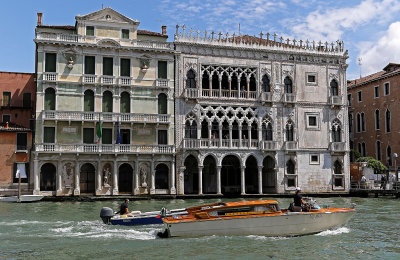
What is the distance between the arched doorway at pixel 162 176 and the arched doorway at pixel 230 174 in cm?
496

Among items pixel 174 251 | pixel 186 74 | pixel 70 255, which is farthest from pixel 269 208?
pixel 186 74

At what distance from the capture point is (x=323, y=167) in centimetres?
3816

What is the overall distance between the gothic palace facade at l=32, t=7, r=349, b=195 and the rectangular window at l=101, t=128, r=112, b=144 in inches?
2.8

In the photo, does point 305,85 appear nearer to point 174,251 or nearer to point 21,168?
point 21,168

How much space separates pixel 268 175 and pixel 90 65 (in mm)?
16146

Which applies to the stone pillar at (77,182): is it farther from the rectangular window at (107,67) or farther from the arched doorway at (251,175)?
the arched doorway at (251,175)

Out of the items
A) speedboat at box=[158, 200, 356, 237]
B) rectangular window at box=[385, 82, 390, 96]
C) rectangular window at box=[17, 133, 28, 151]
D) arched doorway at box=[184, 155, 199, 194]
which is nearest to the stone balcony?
rectangular window at box=[17, 133, 28, 151]

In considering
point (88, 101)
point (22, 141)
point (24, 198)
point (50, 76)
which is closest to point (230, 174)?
point (88, 101)

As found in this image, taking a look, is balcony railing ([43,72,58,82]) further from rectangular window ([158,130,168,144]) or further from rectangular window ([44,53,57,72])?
rectangular window ([158,130,168,144])

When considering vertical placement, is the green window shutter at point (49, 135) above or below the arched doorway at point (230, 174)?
above

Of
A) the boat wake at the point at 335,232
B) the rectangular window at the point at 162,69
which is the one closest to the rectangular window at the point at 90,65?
the rectangular window at the point at 162,69

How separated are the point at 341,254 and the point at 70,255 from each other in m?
7.62

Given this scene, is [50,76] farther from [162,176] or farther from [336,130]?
[336,130]

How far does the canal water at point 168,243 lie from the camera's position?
13.4 meters
